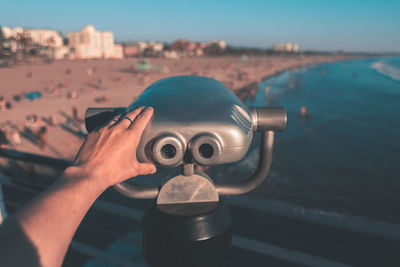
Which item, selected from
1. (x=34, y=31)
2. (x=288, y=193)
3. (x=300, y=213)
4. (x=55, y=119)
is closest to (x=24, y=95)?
(x=55, y=119)

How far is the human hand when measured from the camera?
0.78 m

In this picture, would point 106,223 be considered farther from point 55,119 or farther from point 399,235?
point 55,119

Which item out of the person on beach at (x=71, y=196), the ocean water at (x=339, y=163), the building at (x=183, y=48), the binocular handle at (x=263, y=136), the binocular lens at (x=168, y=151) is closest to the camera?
the person on beach at (x=71, y=196)

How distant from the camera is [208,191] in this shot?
106 centimetres

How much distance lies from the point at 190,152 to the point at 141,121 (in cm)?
18

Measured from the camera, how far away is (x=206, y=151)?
891 millimetres

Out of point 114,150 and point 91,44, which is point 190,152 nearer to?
point 114,150

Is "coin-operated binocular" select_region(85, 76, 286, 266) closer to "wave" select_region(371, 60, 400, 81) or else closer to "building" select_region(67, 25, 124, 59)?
"wave" select_region(371, 60, 400, 81)

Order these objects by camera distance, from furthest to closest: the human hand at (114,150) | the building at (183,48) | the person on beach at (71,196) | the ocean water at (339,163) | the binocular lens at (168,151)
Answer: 1. the building at (183,48)
2. the ocean water at (339,163)
3. the binocular lens at (168,151)
4. the human hand at (114,150)
5. the person on beach at (71,196)

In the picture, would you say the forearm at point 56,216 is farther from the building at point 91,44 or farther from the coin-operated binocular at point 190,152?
the building at point 91,44

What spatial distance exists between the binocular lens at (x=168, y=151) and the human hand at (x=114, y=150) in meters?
0.09

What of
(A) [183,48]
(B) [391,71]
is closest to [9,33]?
(A) [183,48]

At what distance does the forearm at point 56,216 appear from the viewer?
1.91 ft

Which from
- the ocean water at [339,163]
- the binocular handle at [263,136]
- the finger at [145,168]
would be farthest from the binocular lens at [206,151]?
the ocean water at [339,163]
